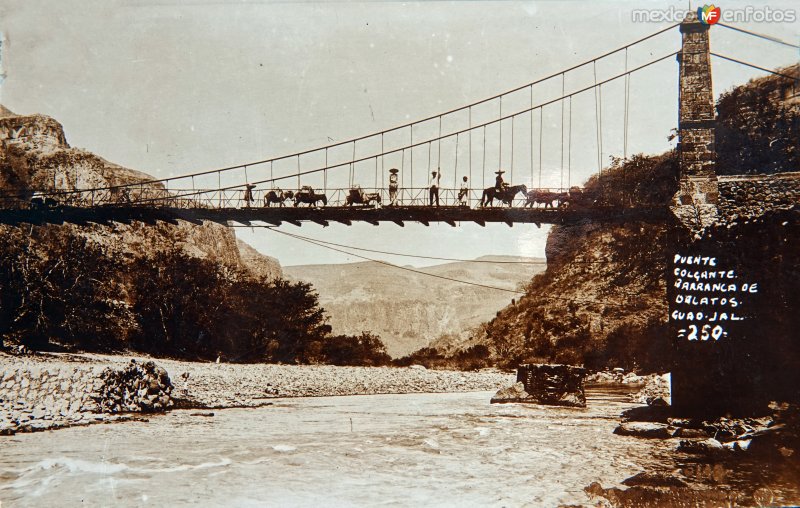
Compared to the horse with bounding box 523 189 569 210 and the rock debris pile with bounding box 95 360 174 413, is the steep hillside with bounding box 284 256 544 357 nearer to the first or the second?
the horse with bounding box 523 189 569 210

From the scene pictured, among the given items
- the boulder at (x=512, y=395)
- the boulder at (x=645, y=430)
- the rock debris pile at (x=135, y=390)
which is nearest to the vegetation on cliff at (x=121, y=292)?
the rock debris pile at (x=135, y=390)

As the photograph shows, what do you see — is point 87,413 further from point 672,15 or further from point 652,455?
point 672,15

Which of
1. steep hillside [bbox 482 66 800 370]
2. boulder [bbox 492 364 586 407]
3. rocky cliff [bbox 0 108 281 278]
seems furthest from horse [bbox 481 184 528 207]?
rocky cliff [bbox 0 108 281 278]

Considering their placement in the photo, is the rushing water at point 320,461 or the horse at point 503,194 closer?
the rushing water at point 320,461

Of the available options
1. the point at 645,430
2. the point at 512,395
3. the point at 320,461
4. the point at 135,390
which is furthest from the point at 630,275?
the point at 135,390

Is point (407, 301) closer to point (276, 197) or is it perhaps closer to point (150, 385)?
point (276, 197)

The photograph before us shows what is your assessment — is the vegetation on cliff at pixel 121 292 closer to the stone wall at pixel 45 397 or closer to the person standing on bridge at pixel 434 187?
the stone wall at pixel 45 397
